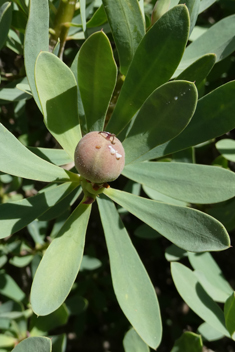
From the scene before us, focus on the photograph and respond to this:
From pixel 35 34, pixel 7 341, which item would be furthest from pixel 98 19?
pixel 7 341

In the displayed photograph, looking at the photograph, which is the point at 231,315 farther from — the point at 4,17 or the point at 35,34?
the point at 4,17

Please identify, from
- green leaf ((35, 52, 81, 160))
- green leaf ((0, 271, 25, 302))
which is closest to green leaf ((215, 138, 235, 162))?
green leaf ((35, 52, 81, 160))

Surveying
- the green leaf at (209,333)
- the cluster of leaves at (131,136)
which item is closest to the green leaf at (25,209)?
the cluster of leaves at (131,136)

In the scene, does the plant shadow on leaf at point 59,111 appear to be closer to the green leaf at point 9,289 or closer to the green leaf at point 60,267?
the green leaf at point 60,267

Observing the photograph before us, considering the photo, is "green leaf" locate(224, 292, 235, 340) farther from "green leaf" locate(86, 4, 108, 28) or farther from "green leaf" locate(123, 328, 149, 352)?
"green leaf" locate(86, 4, 108, 28)

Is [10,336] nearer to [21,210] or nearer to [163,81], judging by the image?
[21,210]
